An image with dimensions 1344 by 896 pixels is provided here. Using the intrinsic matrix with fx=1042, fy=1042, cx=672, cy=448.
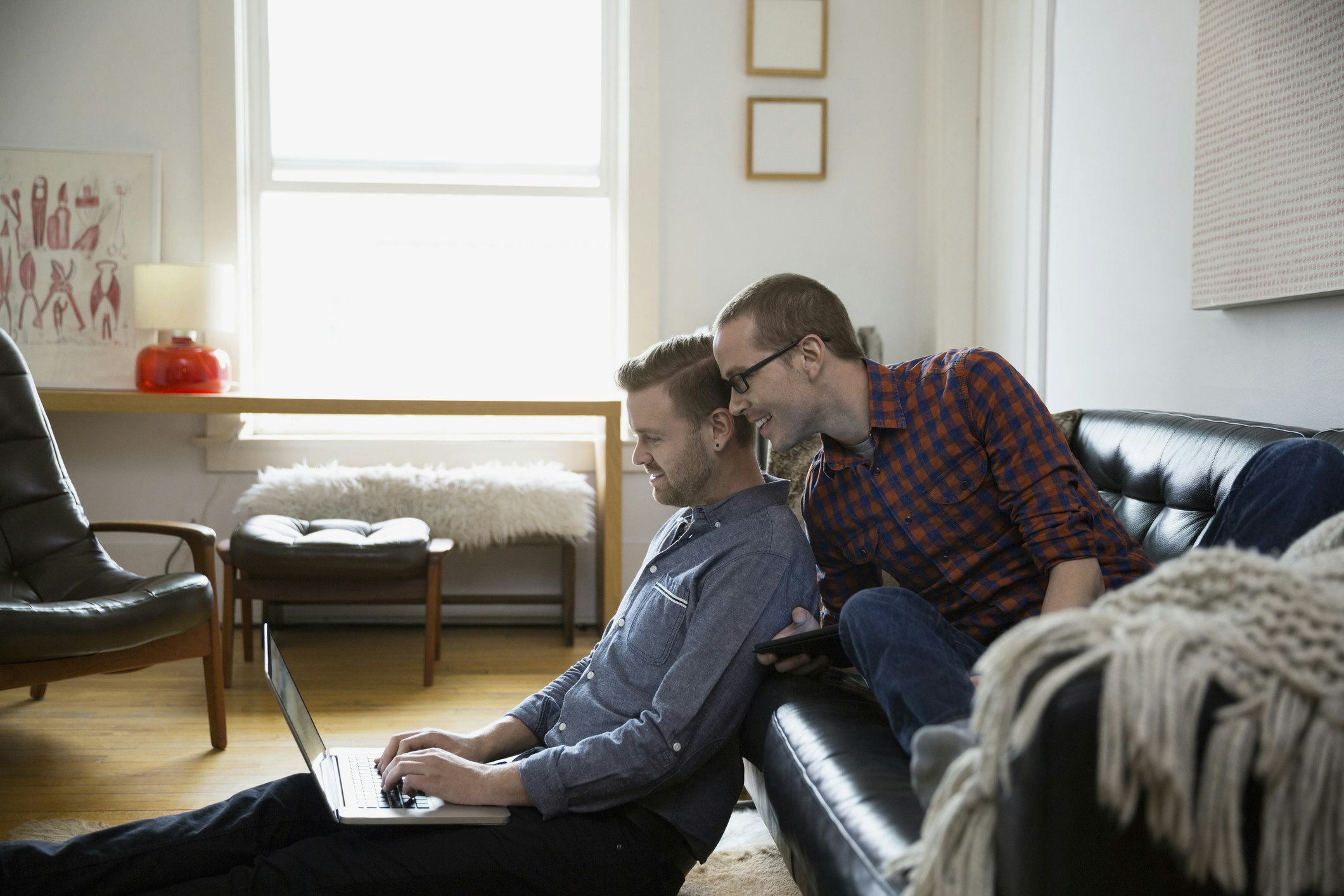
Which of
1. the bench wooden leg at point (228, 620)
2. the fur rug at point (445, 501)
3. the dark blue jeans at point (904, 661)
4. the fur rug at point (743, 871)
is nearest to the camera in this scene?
the dark blue jeans at point (904, 661)

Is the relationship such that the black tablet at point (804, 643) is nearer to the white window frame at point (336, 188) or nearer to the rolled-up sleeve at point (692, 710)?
the rolled-up sleeve at point (692, 710)

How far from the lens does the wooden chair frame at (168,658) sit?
7.64 feet

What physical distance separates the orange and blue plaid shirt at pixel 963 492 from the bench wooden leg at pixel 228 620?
230 centimetres

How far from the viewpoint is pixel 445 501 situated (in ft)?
12.1

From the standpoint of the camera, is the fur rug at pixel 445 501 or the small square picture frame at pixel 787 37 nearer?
the fur rug at pixel 445 501

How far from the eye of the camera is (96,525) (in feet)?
9.50

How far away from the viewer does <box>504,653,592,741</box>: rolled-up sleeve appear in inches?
63.6

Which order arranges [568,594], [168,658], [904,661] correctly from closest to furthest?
[904,661] < [168,658] < [568,594]

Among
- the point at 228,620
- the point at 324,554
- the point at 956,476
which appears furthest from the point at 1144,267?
the point at 228,620

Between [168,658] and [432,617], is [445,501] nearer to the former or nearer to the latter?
[432,617]

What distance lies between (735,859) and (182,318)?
2792mm

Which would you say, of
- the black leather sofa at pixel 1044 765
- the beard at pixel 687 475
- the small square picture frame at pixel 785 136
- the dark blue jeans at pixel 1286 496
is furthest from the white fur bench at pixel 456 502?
the dark blue jeans at pixel 1286 496

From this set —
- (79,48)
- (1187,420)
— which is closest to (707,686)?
(1187,420)

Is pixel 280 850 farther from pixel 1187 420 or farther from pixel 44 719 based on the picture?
pixel 44 719
